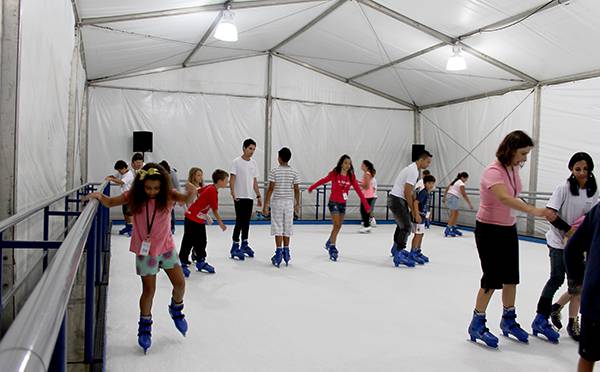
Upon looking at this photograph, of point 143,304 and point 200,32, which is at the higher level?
point 200,32

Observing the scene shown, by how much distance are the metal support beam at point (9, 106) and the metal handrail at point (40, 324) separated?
65.5 inches

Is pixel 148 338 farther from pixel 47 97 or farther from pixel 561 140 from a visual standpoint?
pixel 561 140

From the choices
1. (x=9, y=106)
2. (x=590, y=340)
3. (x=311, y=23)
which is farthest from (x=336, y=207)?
(x=311, y=23)

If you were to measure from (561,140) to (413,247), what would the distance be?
4.76 meters

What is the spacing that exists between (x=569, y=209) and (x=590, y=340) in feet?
4.44

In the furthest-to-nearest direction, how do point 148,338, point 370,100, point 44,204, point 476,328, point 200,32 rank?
point 370,100 < point 200,32 < point 476,328 < point 148,338 < point 44,204

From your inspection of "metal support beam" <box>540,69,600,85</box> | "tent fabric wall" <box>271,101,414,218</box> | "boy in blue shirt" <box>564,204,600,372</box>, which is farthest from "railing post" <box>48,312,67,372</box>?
A: "tent fabric wall" <box>271,101,414,218</box>

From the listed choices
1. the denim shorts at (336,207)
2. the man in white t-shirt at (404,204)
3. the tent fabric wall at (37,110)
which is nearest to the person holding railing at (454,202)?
the man in white t-shirt at (404,204)

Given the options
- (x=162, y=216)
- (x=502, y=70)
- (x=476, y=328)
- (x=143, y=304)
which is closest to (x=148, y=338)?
(x=143, y=304)

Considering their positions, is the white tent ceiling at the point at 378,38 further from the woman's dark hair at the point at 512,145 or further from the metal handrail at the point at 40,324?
the metal handrail at the point at 40,324

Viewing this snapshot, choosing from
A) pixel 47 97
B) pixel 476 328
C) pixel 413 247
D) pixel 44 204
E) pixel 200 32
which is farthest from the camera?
pixel 200 32

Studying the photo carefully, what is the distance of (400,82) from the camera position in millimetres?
11211

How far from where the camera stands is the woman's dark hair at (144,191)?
8.46 feet

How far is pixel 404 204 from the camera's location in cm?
539
